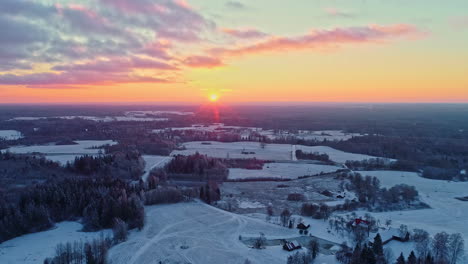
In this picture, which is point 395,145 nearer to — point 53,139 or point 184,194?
point 184,194

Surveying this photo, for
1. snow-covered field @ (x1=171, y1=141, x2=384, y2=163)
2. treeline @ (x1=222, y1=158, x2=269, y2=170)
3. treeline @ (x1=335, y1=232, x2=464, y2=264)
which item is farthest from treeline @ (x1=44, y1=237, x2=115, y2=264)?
snow-covered field @ (x1=171, y1=141, x2=384, y2=163)

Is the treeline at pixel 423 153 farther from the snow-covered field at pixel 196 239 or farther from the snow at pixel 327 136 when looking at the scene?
the snow-covered field at pixel 196 239

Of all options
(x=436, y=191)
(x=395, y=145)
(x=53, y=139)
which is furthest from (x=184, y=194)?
(x=53, y=139)

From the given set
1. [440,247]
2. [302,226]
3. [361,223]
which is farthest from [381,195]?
[440,247]

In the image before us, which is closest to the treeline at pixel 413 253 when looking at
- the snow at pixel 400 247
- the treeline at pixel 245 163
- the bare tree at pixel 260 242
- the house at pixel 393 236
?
the snow at pixel 400 247

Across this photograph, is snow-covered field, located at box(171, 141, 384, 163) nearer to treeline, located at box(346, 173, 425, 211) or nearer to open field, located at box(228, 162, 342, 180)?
open field, located at box(228, 162, 342, 180)

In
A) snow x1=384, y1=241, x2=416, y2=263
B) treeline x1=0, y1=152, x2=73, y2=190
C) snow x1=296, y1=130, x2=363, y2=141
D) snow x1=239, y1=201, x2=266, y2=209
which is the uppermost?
snow x1=296, y1=130, x2=363, y2=141

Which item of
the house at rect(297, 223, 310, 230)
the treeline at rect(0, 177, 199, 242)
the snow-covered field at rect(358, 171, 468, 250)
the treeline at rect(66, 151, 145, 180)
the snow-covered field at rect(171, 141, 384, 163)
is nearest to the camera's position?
the treeline at rect(0, 177, 199, 242)
